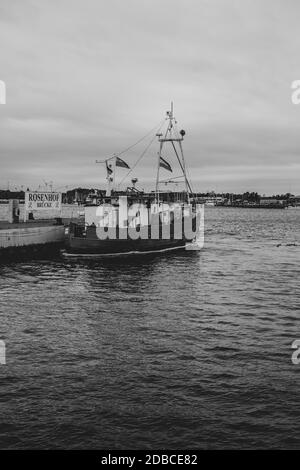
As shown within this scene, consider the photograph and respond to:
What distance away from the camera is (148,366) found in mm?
15445

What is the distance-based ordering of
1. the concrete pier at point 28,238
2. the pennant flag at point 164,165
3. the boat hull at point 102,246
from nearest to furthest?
the concrete pier at point 28,238, the boat hull at point 102,246, the pennant flag at point 164,165

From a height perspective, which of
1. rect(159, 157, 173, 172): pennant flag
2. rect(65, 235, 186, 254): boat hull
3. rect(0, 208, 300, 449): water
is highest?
rect(159, 157, 173, 172): pennant flag

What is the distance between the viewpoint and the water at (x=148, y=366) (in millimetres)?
11195

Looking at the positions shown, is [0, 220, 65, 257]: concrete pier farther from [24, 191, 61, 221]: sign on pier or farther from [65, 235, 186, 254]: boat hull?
[24, 191, 61, 221]: sign on pier

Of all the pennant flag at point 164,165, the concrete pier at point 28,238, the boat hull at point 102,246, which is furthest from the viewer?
the pennant flag at point 164,165

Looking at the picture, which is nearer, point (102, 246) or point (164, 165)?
point (102, 246)

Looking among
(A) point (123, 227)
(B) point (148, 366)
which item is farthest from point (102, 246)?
(B) point (148, 366)

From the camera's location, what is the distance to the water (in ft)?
36.7

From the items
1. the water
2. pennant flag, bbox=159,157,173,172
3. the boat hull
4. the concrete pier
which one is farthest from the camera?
pennant flag, bbox=159,157,173,172

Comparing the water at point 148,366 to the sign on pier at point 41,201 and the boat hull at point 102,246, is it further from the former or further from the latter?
the sign on pier at point 41,201

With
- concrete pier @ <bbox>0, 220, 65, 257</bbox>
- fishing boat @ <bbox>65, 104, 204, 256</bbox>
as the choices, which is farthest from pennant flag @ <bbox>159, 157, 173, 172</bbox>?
concrete pier @ <bbox>0, 220, 65, 257</bbox>

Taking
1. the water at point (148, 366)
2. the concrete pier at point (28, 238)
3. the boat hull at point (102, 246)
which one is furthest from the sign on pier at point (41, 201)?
the water at point (148, 366)

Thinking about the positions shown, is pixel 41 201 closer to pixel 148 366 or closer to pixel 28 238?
pixel 28 238
